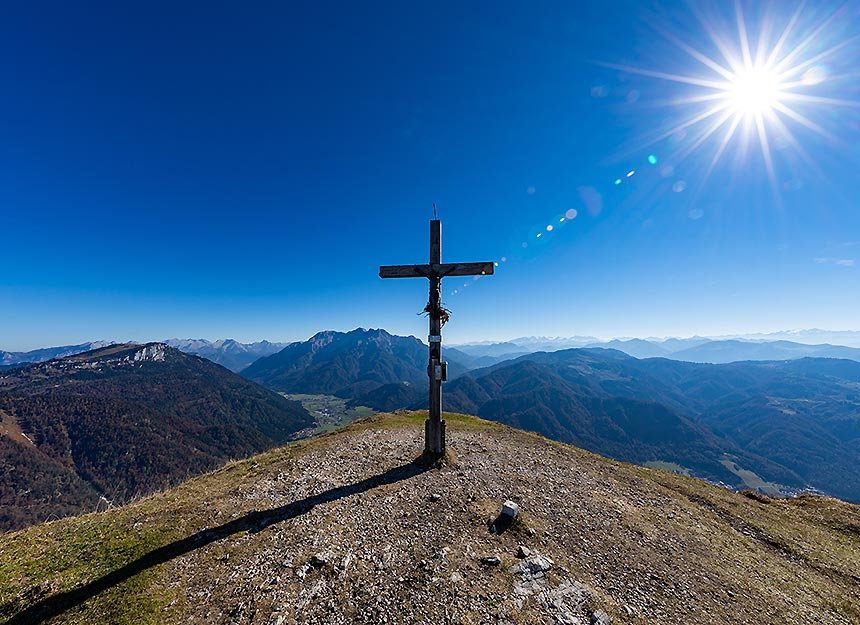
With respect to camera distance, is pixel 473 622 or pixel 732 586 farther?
pixel 732 586

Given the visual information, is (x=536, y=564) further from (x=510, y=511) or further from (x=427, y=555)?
(x=427, y=555)

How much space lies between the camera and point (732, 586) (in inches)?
348

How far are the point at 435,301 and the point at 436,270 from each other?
1.37 meters

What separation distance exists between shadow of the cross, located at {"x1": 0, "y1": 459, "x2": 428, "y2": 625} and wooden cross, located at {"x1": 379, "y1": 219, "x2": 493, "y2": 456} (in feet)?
4.92

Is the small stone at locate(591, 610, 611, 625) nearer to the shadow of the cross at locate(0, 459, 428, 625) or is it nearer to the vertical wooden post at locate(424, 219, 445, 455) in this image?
the shadow of the cross at locate(0, 459, 428, 625)

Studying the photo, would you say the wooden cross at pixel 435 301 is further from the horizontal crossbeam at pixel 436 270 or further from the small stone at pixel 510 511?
the small stone at pixel 510 511

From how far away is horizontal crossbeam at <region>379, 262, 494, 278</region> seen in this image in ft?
48.1

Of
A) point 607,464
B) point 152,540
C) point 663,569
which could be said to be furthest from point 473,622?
point 607,464

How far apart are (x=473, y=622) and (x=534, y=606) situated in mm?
1509

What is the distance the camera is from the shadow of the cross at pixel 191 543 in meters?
6.85

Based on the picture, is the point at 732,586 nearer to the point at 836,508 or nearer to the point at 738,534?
the point at 738,534

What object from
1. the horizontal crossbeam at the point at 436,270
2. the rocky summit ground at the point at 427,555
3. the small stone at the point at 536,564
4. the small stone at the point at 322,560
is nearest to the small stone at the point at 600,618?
the rocky summit ground at the point at 427,555

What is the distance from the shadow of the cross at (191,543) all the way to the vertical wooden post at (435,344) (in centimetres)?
113

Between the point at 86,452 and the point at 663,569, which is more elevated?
the point at 663,569
